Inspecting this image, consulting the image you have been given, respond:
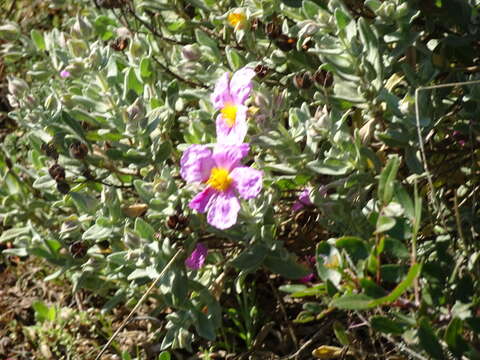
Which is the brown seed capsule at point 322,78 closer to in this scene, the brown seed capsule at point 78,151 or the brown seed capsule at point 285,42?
the brown seed capsule at point 285,42

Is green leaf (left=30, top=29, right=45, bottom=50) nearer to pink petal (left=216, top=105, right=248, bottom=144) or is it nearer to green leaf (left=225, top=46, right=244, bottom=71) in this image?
green leaf (left=225, top=46, right=244, bottom=71)

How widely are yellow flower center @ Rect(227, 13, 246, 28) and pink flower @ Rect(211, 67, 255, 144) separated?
0.33 meters

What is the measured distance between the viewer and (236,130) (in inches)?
85.4

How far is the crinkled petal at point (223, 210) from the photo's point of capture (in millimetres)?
2121

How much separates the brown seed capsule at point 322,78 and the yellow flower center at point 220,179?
0.42m

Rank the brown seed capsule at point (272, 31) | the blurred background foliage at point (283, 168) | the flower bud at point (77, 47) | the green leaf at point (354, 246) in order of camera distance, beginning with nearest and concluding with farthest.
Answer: the green leaf at point (354, 246) < the blurred background foliage at point (283, 168) < the brown seed capsule at point (272, 31) < the flower bud at point (77, 47)

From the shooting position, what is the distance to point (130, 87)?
257 centimetres

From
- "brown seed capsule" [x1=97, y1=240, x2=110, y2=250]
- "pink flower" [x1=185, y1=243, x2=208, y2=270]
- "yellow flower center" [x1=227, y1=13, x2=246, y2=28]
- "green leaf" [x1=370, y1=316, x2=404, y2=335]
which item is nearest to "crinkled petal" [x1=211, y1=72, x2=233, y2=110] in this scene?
"yellow flower center" [x1=227, y1=13, x2=246, y2=28]

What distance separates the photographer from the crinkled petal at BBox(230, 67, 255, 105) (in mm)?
2217

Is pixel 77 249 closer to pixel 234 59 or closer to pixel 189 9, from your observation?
pixel 234 59

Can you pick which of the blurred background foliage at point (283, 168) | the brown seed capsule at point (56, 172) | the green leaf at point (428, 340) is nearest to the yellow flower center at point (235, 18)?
the blurred background foliage at point (283, 168)

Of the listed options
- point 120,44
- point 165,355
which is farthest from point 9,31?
point 165,355

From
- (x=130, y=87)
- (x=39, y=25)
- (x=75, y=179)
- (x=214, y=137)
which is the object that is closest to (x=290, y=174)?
(x=214, y=137)

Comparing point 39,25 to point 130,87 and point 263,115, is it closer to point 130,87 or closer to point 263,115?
point 130,87
